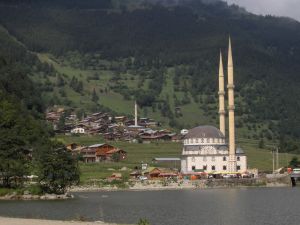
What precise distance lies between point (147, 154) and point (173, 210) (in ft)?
267

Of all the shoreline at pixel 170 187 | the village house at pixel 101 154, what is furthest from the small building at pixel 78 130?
the shoreline at pixel 170 187

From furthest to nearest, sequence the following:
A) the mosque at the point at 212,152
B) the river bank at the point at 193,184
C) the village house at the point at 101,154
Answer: the mosque at the point at 212,152 → the village house at the point at 101,154 → the river bank at the point at 193,184

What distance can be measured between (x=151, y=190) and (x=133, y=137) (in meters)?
63.6

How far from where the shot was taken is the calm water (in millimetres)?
64875

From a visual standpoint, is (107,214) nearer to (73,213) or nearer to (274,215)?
(73,213)

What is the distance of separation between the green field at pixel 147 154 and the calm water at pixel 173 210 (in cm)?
4639

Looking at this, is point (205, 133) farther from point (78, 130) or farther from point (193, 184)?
point (78, 130)

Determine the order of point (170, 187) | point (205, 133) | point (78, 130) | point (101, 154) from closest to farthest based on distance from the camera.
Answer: point (170, 187), point (101, 154), point (205, 133), point (78, 130)

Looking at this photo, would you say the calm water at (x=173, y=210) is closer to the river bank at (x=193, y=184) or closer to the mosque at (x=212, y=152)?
the river bank at (x=193, y=184)

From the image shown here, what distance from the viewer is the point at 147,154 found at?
157500 mm

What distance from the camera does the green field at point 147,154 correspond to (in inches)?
5650

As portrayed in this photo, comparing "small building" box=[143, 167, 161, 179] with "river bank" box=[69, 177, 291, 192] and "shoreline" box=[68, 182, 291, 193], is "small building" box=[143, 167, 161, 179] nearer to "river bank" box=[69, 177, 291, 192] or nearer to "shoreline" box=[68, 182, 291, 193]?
"river bank" box=[69, 177, 291, 192]

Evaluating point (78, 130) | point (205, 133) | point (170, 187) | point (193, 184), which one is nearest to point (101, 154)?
point (205, 133)

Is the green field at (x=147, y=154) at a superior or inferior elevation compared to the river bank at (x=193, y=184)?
superior
